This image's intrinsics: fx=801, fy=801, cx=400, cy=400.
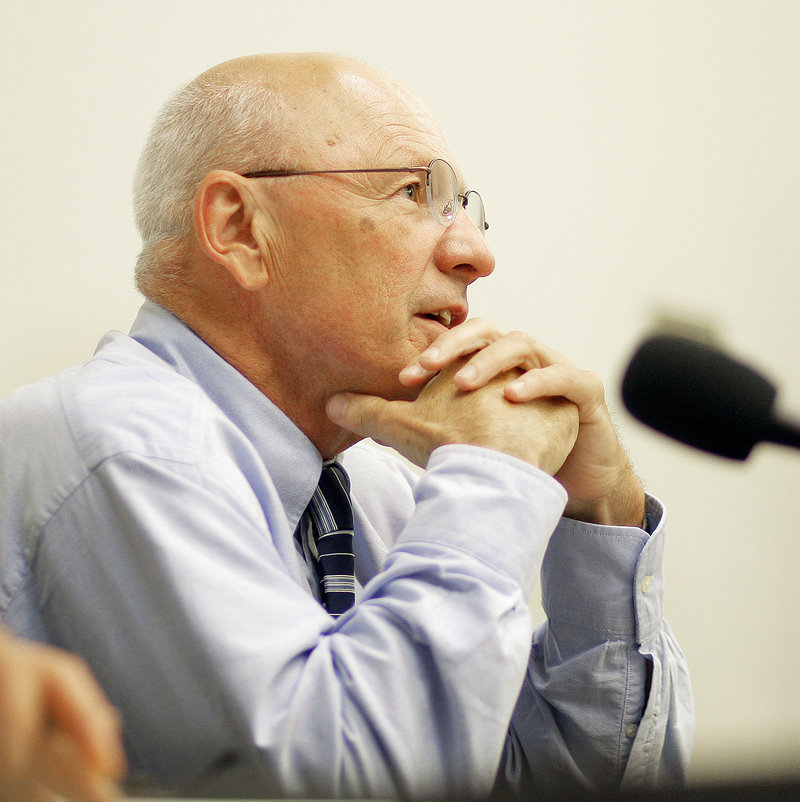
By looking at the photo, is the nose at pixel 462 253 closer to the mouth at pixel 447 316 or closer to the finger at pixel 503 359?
the mouth at pixel 447 316

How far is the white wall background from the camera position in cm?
149

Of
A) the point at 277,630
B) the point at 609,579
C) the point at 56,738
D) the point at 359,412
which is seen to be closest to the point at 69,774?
the point at 56,738

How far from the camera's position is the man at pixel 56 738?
0.67ft

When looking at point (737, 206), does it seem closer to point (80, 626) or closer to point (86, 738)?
point (80, 626)

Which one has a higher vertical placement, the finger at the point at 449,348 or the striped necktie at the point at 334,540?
the finger at the point at 449,348

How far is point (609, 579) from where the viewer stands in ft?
3.32

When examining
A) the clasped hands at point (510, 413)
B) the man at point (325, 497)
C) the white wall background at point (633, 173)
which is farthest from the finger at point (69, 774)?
the white wall background at point (633, 173)

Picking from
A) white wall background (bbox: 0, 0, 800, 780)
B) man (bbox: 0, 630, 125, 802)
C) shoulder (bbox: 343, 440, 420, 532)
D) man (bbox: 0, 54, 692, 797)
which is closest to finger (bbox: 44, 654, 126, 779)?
man (bbox: 0, 630, 125, 802)

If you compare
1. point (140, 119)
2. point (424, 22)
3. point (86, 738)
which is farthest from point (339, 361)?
point (424, 22)

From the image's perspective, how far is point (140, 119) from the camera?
1421mm

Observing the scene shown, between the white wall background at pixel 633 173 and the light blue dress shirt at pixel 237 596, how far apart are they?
729 millimetres

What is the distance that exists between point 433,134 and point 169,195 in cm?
Answer: 38

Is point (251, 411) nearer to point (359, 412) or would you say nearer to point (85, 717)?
point (359, 412)

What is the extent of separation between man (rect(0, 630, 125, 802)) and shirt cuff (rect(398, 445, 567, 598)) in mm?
483
